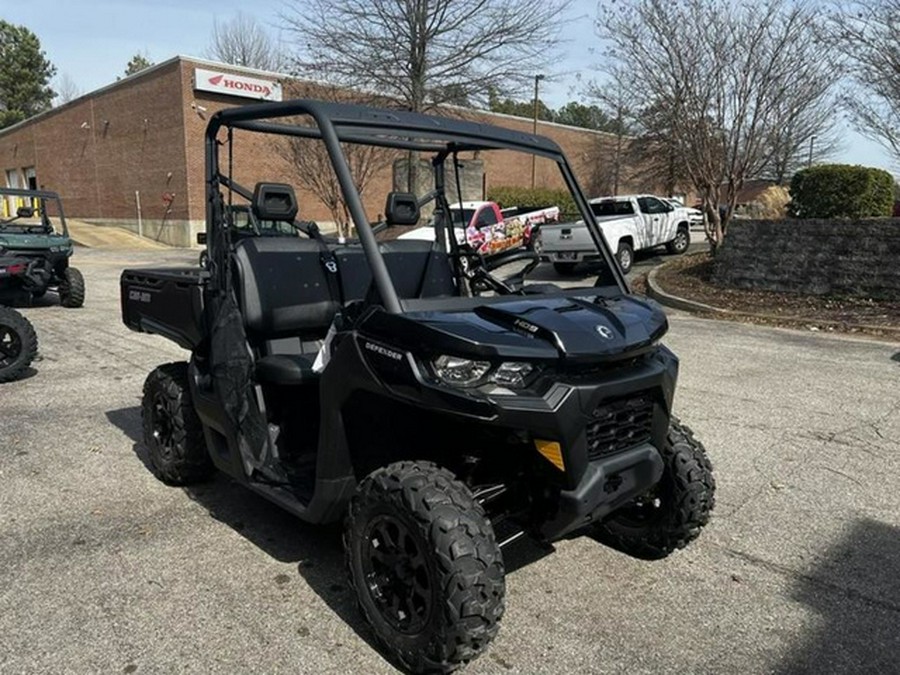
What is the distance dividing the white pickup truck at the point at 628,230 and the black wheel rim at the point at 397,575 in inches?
488

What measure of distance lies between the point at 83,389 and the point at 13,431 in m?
1.28

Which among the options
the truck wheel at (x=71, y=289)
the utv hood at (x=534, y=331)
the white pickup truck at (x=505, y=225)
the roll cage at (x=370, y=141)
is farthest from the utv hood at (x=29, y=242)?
the utv hood at (x=534, y=331)

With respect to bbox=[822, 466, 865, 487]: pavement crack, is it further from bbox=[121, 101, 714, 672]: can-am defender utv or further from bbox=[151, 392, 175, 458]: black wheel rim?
bbox=[151, 392, 175, 458]: black wheel rim

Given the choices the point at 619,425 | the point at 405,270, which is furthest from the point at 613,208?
the point at 619,425

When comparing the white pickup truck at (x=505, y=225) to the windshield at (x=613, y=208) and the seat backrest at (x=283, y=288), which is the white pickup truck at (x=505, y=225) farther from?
the seat backrest at (x=283, y=288)

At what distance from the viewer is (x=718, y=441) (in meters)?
5.45

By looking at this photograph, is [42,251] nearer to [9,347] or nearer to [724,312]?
[9,347]

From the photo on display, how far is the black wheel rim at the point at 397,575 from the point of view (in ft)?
8.71

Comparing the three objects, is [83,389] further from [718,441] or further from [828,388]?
[828,388]

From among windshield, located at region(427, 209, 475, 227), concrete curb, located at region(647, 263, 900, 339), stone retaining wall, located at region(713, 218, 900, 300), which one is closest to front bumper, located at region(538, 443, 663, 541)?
windshield, located at region(427, 209, 475, 227)

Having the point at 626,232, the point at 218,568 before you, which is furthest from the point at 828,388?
the point at 626,232

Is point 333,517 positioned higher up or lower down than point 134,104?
lower down

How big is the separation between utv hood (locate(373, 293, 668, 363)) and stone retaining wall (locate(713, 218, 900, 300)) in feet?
34.1

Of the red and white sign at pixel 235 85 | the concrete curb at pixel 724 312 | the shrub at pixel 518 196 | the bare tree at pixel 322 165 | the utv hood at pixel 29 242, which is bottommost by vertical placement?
the concrete curb at pixel 724 312
